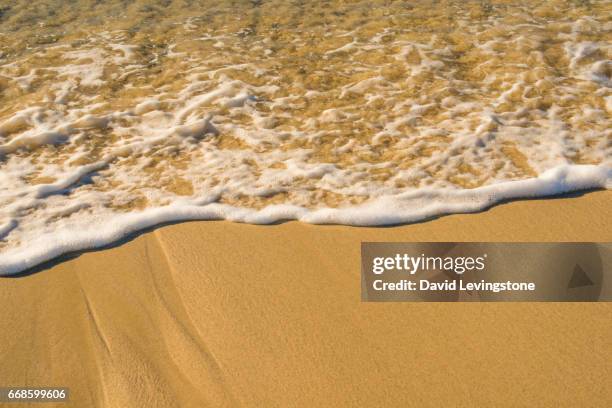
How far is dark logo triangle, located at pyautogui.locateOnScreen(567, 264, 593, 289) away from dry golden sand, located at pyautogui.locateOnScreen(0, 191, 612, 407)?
0.43ft

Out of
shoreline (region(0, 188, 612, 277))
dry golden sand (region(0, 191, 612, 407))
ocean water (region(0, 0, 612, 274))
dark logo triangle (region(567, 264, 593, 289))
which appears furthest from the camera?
ocean water (region(0, 0, 612, 274))

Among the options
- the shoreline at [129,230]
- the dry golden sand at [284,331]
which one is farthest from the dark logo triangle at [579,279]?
the shoreline at [129,230]

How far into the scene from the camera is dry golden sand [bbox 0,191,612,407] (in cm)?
214

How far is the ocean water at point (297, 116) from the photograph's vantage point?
317 cm

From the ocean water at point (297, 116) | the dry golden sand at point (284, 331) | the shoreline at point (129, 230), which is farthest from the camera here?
the ocean water at point (297, 116)

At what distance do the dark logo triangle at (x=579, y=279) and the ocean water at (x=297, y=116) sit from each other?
61 cm

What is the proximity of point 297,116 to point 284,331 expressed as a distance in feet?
6.96

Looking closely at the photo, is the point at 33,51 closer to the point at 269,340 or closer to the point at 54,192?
the point at 54,192

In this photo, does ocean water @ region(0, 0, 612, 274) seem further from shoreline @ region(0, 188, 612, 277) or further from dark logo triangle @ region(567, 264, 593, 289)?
dark logo triangle @ region(567, 264, 593, 289)

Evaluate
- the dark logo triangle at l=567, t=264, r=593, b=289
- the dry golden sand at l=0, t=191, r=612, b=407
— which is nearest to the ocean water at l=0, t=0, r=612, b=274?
the dry golden sand at l=0, t=191, r=612, b=407

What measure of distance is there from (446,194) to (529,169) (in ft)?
1.87

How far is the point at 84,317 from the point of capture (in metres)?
2.51

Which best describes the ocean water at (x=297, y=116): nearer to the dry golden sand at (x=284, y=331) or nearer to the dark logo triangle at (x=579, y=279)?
the dry golden sand at (x=284, y=331)

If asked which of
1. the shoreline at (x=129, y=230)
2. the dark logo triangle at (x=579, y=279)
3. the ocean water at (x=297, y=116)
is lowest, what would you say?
the dark logo triangle at (x=579, y=279)
